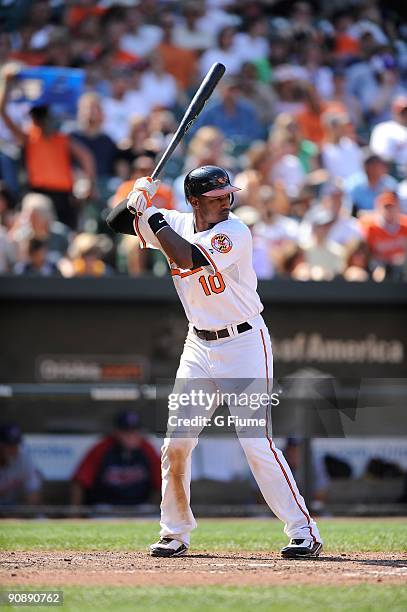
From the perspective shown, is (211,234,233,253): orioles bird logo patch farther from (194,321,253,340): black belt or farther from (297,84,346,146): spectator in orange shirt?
(297,84,346,146): spectator in orange shirt

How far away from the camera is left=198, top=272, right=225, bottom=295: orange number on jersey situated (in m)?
5.25

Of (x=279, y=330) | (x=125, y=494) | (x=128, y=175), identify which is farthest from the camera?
(x=128, y=175)

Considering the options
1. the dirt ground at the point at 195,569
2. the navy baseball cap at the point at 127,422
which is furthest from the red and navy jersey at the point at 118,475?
the dirt ground at the point at 195,569

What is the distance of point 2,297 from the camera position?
359 inches

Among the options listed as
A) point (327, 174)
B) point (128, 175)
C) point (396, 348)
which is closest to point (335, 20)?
point (327, 174)

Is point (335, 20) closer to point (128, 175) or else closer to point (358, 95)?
point (358, 95)

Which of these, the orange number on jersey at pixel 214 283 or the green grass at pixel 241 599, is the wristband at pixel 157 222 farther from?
the green grass at pixel 241 599

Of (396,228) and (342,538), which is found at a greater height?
(396,228)

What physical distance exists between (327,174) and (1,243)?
365cm

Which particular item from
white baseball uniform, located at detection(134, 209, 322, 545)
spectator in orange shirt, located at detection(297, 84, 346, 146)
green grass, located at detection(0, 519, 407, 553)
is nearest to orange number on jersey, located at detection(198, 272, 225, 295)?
white baseball uniform, located at detection(134, 209, 322, 545)

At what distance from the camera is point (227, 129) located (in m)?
12.0

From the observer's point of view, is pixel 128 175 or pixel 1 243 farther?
pixel 128 175

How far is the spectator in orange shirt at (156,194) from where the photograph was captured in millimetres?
9836

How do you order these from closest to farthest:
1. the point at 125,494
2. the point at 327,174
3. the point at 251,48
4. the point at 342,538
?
1. the point at 342,538
2. the point at 125,494
3. the point at 327,174
4. the point at 251,48
